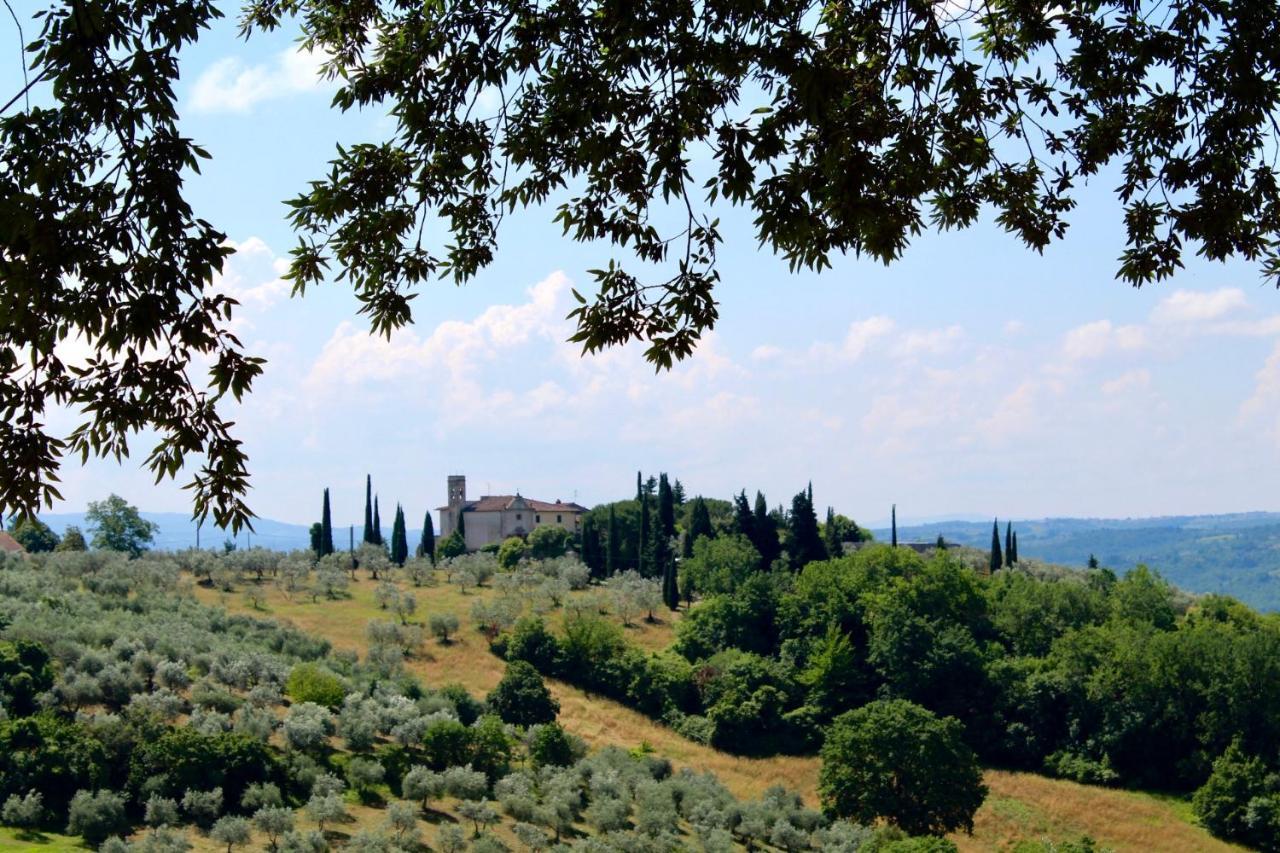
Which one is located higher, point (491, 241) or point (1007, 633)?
point (491, 241)

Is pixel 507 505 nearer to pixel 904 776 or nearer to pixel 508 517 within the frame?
pixel 508 517

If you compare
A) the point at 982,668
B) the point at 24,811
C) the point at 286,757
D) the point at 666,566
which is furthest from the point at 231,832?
the point at 666,566

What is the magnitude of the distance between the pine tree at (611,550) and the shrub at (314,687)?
1690 inches

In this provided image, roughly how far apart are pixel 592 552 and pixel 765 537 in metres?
13.8

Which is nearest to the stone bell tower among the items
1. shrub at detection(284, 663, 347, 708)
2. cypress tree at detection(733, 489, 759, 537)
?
cypress tree at detection(733, 489, 759, 537)

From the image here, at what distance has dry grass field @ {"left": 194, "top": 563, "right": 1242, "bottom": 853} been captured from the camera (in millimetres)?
49281

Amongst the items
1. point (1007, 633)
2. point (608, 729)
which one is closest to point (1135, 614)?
point (1007, 633)

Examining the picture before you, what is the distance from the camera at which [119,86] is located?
19.9 feet

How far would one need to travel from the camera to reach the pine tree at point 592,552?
92562mm

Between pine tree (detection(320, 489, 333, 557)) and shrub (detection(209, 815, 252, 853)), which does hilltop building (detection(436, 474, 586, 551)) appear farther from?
shrub (detection(209, 815, 252, 853))

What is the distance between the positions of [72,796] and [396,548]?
56739 millimetres

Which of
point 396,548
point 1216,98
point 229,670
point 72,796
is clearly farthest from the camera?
point 396,548

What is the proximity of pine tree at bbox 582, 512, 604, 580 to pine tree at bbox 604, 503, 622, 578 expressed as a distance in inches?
19.6

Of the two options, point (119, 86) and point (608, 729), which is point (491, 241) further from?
point (608, 729)
